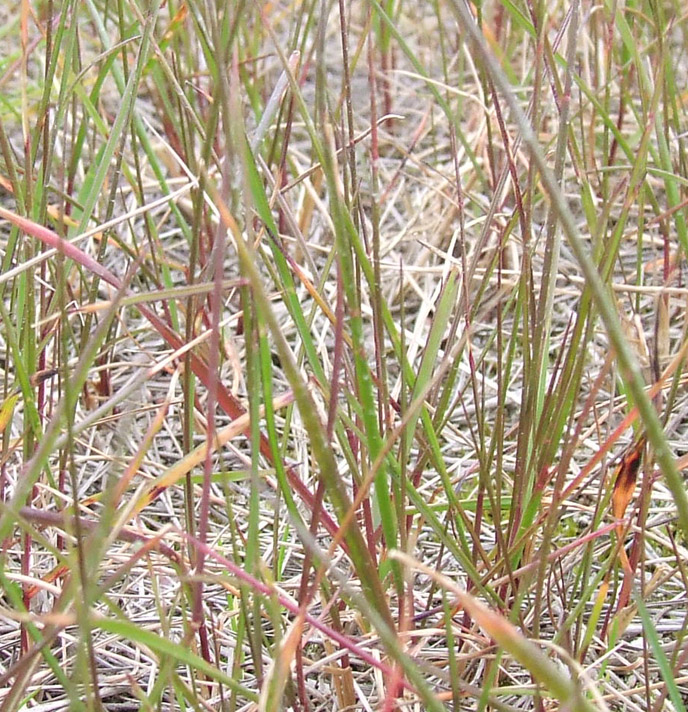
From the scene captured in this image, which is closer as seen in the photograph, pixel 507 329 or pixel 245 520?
pixel 245 520

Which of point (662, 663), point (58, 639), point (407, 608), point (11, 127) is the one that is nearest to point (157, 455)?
point (58, 639)

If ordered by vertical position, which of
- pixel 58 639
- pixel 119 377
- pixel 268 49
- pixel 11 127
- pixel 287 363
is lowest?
pixel 58 639

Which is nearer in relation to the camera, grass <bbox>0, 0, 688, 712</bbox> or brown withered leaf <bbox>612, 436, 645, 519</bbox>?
grass <bbox>0, 0, 688, 712</bbox>

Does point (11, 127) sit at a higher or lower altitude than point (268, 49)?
lower

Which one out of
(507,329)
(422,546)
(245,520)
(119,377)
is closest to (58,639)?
(245,520)

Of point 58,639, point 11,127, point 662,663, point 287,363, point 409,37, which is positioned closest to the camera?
point 287,363

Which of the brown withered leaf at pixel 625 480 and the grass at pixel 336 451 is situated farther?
the brown withered leaf at pixel 625 480

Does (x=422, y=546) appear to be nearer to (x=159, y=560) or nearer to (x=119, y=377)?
(x=159, y=560)

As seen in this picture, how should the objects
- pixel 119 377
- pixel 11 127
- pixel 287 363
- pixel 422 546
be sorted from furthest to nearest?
pixel 11 127 < pixel 119 377 < pixel 422 546 < pixel 287 363

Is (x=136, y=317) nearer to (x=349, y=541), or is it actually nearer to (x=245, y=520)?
(x=245, y=520)

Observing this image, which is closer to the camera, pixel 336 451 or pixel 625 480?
pixel 625 480
